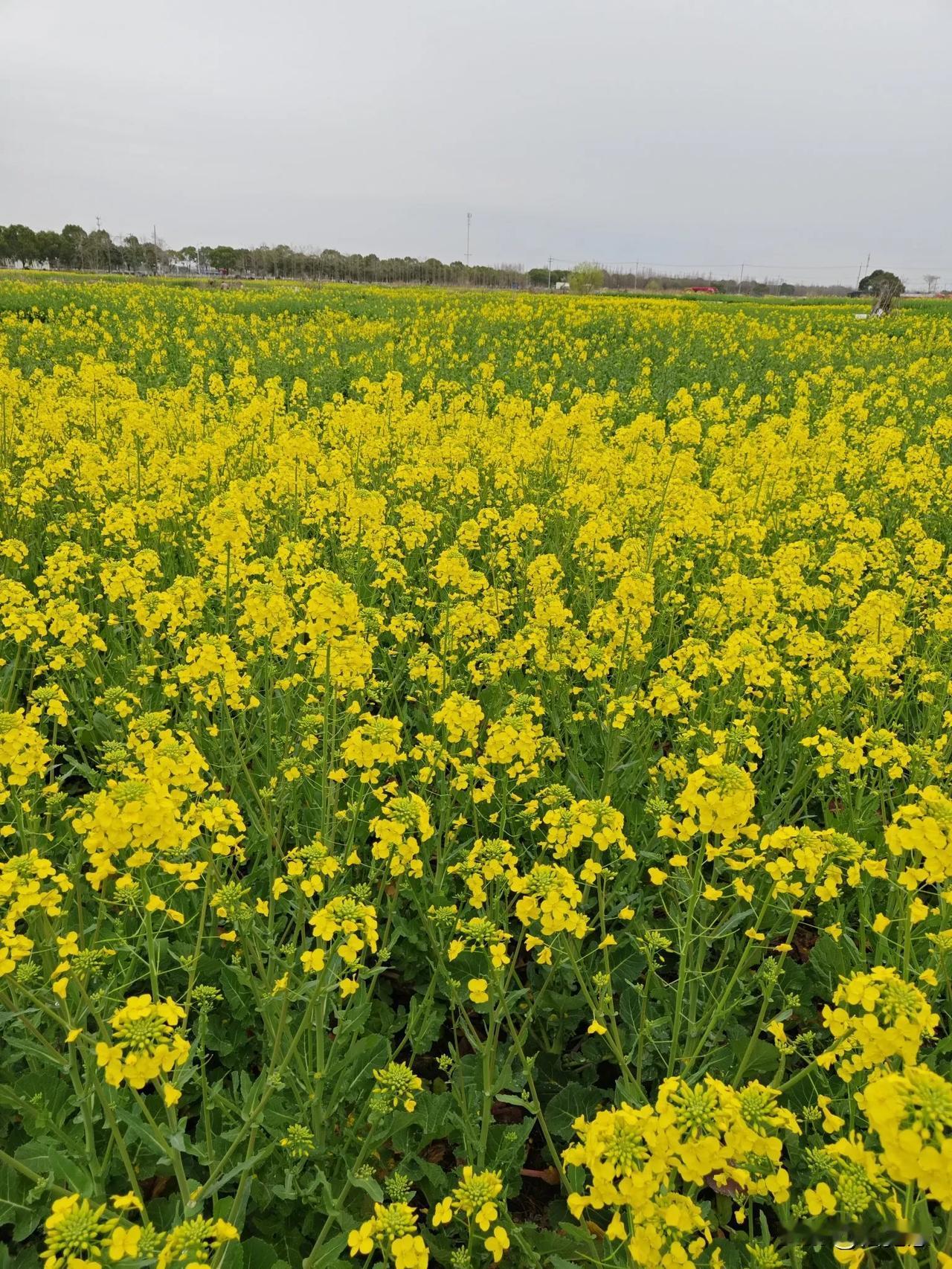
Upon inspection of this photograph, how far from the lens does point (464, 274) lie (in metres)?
61.2

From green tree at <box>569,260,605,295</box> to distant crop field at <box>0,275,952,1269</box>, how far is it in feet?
166

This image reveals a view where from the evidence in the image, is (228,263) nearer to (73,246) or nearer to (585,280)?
(73,246)

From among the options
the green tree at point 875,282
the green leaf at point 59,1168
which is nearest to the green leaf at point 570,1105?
the green leaf at point 59,1168

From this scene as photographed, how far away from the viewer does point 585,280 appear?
53.3m

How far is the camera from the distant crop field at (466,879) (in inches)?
68.8

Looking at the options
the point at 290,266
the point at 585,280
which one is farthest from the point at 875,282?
the point at 290,266

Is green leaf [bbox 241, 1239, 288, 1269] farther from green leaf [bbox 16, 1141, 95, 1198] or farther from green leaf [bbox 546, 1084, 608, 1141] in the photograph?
green leaf [bbox 546, 1084, 608, 1141]

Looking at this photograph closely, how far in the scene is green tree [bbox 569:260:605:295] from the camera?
52.9 m

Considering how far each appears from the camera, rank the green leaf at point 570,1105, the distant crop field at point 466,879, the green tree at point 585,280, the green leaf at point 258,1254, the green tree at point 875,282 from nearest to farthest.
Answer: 1. the distant crop field at point 466,879
2. the green leaf at point 258,1254
3. the green leaf at point 570,1105
4. the green tree at point 875,282
5. the green tree at point 585,280

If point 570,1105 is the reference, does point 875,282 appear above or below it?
above

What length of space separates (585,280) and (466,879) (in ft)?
189

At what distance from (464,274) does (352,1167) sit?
66476 mm

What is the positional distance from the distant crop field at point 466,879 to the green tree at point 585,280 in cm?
5061

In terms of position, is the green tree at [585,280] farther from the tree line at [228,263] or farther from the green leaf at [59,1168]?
the green leaf at [59,1168]
